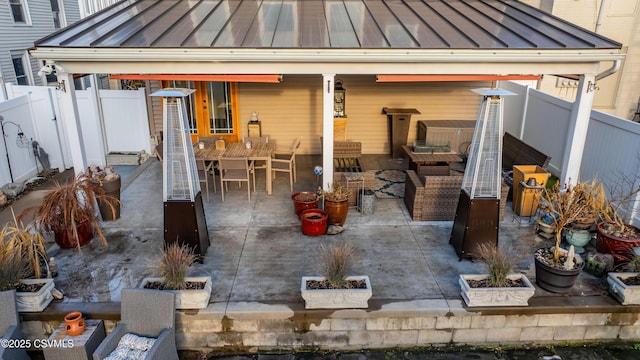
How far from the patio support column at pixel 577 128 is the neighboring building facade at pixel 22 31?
13654mm

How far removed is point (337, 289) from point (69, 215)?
153 inches

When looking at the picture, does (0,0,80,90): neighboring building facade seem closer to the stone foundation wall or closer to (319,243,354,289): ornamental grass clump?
the stone foundation wall

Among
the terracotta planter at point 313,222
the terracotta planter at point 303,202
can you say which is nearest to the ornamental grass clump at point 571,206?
the terracotta planter at point 313,222

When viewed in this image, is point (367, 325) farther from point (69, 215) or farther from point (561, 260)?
point (69, 215)

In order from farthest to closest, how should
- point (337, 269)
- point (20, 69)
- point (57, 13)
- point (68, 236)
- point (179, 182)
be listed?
point (57, 13)
point (20, 69)
point (68, 236)
point (179, 182)
point (337, 269)

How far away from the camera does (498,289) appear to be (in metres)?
4.62

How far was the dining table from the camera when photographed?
7.50 metres

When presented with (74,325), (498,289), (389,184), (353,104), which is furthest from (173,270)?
(353,104)

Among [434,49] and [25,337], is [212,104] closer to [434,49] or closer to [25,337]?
[434,49]

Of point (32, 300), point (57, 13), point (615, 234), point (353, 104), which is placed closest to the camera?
point (32, 300)

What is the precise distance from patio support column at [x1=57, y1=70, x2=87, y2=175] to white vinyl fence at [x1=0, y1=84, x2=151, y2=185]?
2.04 m

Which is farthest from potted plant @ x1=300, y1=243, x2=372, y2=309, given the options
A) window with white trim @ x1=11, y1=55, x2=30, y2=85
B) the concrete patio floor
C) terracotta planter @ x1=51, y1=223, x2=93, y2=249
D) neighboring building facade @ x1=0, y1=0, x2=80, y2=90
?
window with white trim @ x1=11, y1=55, x2=30, y2=85

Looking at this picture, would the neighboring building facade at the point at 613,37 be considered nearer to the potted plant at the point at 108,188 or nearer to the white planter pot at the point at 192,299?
the white planter pot at the point at 192,299

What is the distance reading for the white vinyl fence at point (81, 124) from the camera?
332 inches
